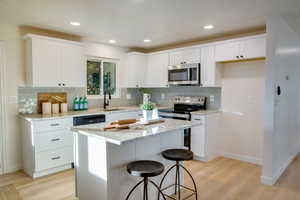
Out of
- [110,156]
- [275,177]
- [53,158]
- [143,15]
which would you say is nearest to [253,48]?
[143,15]

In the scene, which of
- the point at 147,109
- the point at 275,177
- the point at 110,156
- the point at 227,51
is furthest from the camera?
the point at 227,51

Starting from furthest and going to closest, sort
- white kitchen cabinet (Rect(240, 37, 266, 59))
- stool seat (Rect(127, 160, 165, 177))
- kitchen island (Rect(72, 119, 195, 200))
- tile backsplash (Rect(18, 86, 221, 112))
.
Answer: tile backsplash (Rect(18, 86, 221, 112))
white kitchen cabinet (Rect(240, 37, 266, 59))
kitchen island (Rect(72, 119, 195, 200))
stool seat (Rect(127, 160, 165, 177))

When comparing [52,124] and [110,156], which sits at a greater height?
[52,124]

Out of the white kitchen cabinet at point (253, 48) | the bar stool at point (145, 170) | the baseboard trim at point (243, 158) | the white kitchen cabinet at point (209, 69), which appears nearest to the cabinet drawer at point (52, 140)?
the bar stool at point (145, 170)

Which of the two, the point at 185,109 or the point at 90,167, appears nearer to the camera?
the point at 90,167

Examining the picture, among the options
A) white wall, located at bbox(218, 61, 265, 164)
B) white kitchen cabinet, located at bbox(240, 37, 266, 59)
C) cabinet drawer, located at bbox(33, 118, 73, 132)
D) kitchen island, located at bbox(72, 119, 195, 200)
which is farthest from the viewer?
white wall, located at bbox(218, 61, 265, 164)

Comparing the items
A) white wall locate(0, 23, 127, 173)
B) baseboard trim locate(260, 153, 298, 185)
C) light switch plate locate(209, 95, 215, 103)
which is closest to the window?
white wall locate(0, 23, 127, 173)

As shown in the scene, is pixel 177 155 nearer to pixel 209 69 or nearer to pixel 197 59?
pixel 209 69

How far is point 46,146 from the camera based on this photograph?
3123 mm

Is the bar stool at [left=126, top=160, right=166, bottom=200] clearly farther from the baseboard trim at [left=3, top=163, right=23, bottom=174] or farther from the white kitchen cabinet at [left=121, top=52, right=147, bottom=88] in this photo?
the white kitchen cabinet at [left=121, top=52, right=147, bottom=88]

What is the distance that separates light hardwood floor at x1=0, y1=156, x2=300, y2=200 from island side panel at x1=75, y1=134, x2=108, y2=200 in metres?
0.43

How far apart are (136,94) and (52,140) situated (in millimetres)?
2600

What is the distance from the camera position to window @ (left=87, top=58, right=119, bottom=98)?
14.5ft

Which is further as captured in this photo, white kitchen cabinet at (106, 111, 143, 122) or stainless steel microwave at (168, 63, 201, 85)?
stainless steel microwave at (168, 63, 201, 85)
